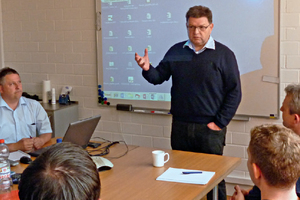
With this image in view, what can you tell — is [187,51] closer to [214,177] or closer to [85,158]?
[214,177]

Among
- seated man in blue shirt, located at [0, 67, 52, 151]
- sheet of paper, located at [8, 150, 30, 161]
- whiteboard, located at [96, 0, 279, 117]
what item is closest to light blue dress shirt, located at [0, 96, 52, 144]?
seated man in blue shirt, located at [0, 67, 52, 151]

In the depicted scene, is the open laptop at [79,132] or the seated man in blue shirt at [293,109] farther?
the open laptop at [79,132]

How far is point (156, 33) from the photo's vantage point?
4.04 m

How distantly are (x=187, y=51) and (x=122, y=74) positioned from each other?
117 centimetres

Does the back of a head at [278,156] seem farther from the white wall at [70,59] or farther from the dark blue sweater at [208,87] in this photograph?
the white wall at [70,59]

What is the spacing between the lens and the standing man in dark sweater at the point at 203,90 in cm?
312

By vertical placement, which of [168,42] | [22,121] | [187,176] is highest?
[168,42]

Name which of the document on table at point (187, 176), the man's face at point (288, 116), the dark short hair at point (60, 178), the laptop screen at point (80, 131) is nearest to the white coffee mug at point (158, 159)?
the document on table at point (187, 176)

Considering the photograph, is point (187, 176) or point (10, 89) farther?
point (10, 89)

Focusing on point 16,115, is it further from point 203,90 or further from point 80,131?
point 203,90

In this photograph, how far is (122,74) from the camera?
429cm

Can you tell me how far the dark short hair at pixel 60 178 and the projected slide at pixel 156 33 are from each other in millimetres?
2875

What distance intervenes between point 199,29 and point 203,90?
1.66 feet

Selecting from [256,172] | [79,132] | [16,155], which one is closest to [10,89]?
[16,155]
